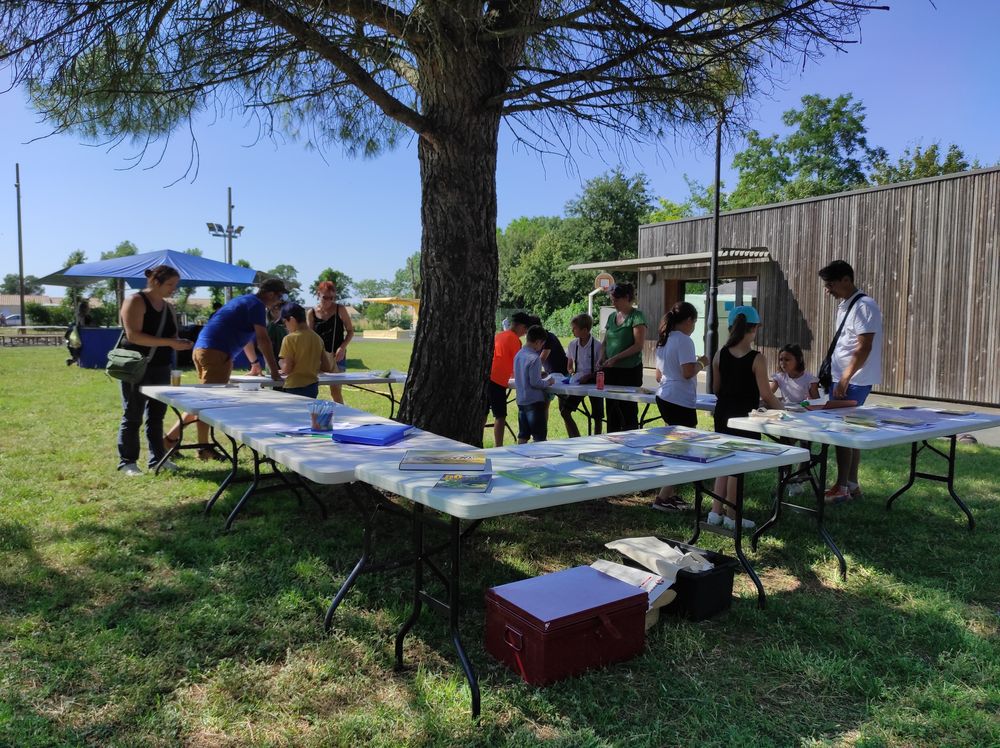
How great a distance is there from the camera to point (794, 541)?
158 inches

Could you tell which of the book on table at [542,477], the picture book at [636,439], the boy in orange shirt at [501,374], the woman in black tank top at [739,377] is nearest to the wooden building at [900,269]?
the boy in orange shirt at [501,374]

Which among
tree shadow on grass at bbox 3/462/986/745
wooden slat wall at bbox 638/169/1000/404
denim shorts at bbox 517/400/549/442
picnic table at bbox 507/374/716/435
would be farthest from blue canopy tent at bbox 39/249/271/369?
tree shadow on grass at bbox 3/462/986/745

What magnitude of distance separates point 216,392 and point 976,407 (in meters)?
11.0

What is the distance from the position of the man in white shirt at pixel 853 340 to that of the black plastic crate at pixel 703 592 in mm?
2040

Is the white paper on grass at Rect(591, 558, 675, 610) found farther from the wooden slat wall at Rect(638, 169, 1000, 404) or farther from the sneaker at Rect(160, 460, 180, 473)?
the wooden slat wall at Rect(638, 169, 1000, 404)

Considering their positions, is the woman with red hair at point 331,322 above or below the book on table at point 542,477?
above

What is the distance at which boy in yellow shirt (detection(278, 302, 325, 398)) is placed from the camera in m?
5.25

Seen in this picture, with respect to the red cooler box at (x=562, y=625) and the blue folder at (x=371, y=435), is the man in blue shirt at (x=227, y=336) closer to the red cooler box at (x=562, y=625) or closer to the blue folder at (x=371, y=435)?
the blue folder at (x=371, y=435)

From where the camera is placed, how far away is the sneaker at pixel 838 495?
4.86 metres

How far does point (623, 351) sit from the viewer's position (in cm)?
570

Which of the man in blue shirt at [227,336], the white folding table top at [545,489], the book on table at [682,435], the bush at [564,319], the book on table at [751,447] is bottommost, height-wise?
the white folding table top at [545,489]

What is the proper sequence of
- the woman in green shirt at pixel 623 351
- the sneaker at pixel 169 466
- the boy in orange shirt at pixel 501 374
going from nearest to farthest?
the sneaker at pixel 169 466 → the woman in green shirt at pixel 623 351 → the boy in orange shirt at pixel 501 374

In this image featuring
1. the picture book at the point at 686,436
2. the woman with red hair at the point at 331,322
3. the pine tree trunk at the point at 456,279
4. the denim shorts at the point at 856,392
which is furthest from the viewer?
the woman with red hair at the point at 331,322

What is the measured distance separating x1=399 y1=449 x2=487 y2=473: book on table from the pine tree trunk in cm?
165
